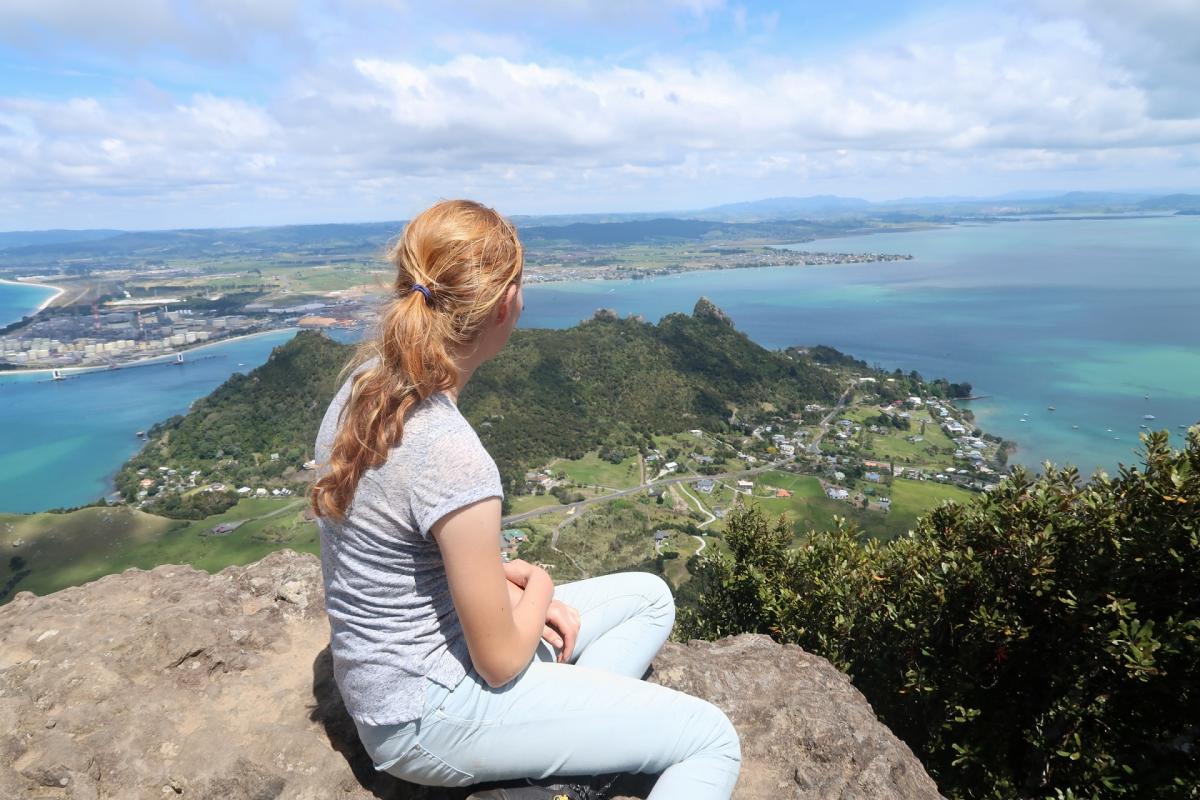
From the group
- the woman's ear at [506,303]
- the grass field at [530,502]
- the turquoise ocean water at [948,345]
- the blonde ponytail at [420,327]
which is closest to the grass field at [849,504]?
the turquoise ocean water at [948,345]

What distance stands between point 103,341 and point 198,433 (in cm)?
4817

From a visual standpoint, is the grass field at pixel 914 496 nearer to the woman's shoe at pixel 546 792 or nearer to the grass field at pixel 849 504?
the grass field at pixel 849 504

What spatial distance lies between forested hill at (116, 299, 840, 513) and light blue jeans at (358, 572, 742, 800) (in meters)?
39.1

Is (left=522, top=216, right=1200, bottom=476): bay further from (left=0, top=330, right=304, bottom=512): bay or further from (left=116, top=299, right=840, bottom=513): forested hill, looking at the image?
(left=0, top=330, right=304, bottom=512): bay

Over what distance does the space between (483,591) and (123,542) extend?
37.8m

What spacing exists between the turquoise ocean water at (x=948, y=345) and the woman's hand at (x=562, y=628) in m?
16.4

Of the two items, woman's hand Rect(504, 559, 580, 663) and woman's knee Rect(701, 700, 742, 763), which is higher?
woman's hand Rect(504, 559, 580, 663)

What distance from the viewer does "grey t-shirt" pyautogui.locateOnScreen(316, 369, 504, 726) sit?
2.03 metres

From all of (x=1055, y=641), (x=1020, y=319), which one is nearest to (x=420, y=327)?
(x=1055, y=641)

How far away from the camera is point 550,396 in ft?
171

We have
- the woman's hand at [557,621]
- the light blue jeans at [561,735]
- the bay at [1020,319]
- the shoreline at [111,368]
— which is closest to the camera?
the light blue jeans at [561,735]

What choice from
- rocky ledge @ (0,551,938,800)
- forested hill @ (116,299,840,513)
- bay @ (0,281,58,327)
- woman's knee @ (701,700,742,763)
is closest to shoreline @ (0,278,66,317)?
bay @ (0,281,58,327)

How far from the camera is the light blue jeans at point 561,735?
2367 millimetres

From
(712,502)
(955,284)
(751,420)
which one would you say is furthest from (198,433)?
(955,284)
